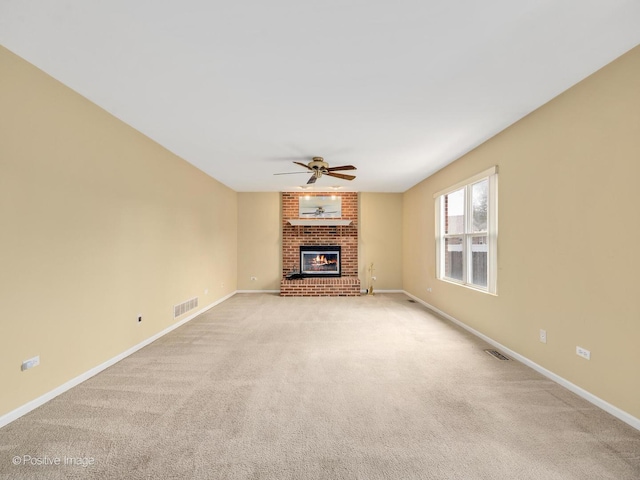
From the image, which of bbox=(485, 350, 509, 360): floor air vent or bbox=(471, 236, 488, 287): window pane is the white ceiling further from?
bbox=(485, 350, 509, 360): floor air vent

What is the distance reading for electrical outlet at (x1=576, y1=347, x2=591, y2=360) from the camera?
206 centimetres

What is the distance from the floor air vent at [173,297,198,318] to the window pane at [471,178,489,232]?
4.51m

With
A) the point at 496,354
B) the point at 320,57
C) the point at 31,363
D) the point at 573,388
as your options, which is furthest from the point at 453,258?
the point at 31,363

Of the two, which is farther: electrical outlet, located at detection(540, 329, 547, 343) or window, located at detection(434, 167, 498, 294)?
window, located at detection(434, 167, 498, 294)

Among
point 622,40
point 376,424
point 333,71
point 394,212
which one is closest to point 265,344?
point 376,424

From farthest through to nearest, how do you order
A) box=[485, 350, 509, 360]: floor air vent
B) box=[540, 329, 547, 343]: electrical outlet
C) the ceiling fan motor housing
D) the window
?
the ceiling fan motor housing → the window → box=[485, 350, 509, 360]: floor air vent → box=[540, 329, 547, 343]: electrical outlet

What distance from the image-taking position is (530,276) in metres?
2.65

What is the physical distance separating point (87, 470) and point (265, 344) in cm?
190

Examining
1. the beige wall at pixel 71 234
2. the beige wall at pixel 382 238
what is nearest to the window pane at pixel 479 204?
the beige wall at pixel 382 238

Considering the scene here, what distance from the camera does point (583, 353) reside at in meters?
2.10

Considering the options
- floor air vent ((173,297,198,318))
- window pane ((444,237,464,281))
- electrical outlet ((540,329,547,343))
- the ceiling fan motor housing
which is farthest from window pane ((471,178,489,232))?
floor air vent ((173,297,198,318))

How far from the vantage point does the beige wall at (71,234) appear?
1.84m

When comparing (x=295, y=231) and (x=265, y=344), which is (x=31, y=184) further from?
(x=295, y=231)

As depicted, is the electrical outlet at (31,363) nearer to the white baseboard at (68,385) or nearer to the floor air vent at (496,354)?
the white baseboard at (68,385)
